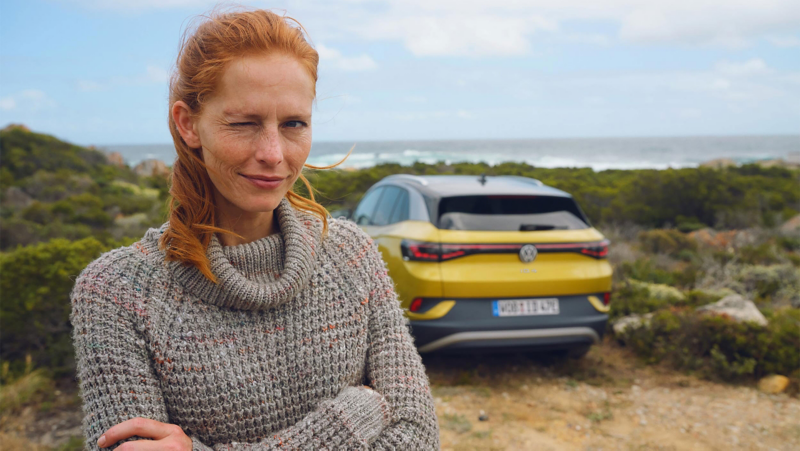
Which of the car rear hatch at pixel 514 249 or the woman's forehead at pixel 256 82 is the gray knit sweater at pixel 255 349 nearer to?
the woman's forehead at pixel 256 82

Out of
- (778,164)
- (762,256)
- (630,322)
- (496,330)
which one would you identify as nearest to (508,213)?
(496,330)

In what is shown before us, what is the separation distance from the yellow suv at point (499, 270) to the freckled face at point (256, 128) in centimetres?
281

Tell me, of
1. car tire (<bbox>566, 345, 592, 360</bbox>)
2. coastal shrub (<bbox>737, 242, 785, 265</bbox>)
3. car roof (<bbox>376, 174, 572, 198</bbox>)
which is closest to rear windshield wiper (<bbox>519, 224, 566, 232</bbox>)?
car roof (<bbox>376, 174, 572, 198</bbox>)

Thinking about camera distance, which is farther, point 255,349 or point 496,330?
point 496,330

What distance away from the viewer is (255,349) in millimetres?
1367

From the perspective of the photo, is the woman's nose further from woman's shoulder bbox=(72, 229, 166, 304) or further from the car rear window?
the car rear window

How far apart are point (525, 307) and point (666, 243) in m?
6.62

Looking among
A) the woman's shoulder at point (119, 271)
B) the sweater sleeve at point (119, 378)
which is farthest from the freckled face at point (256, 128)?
the sweater sleeve at point (119, 378)

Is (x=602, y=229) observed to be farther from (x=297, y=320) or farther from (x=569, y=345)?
(x=297, y=320)

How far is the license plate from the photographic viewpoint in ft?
13.6

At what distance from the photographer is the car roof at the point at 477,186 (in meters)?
4.41

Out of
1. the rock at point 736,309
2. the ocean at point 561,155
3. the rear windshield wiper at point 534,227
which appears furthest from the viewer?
the ocean at point 561,155

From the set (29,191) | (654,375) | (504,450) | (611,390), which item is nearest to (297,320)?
(504,450)

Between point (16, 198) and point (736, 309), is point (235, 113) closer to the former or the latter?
point (736, 309)
